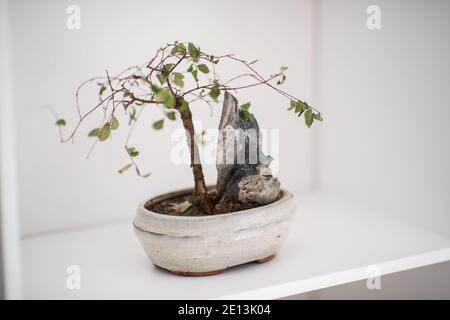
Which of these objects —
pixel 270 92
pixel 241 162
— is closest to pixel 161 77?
pixel 241 162

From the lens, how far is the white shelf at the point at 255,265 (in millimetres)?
804

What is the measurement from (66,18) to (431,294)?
1052mm

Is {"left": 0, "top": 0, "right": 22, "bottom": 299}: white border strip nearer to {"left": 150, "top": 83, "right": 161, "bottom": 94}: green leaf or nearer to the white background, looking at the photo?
{"left": 150, "top": 83, "right": 161, "bottom": 94}: green leaf

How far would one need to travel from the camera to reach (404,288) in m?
1.21

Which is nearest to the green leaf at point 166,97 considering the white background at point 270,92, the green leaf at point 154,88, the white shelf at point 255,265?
the green leaf at point 154,88

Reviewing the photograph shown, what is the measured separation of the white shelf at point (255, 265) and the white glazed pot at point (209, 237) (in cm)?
3

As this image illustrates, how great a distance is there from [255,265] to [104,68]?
0.59 m

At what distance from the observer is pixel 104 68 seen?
3.74ft

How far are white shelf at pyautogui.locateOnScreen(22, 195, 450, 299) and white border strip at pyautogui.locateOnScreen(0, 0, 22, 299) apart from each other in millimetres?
169

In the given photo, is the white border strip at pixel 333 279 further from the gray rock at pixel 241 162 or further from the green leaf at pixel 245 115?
the green leaf at pixel 245 115

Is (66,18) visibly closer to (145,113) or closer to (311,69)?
(145,113)

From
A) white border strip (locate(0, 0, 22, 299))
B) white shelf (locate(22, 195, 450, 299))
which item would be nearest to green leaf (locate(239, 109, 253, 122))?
white shelf (locate(22, 195, 450, 299))

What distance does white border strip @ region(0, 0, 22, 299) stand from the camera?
0.62 metres

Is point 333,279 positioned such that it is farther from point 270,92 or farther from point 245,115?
point 270,92
